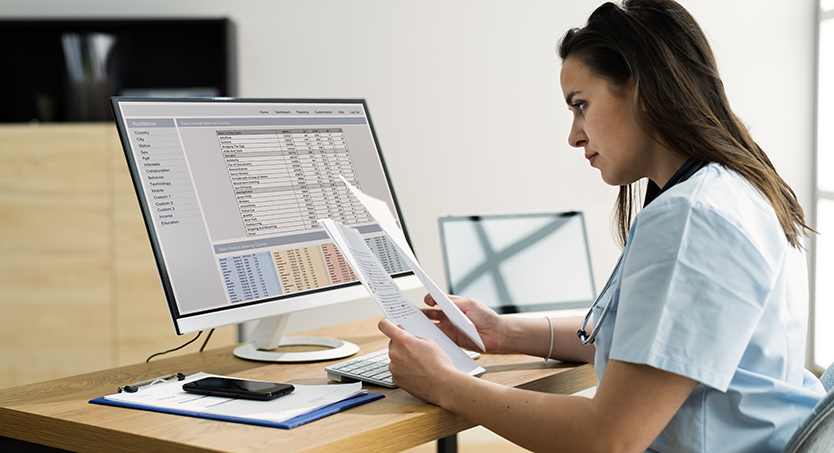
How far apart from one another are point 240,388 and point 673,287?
0.62 meters

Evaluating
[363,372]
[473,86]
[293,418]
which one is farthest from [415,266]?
[473,86]

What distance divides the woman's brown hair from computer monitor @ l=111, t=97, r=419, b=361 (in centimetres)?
57

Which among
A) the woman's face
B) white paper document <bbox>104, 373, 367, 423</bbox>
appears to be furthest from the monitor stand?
the woman's face

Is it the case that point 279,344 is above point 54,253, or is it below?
below

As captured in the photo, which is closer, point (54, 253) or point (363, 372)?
point (363, 372)

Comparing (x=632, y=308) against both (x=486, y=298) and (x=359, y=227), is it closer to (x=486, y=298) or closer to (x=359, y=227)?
(x=359, y=227)

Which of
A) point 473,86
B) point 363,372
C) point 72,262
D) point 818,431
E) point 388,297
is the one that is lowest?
point 818,431

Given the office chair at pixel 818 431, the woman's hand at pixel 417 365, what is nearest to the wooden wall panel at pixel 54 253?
the woman's hand at pixel 417 365

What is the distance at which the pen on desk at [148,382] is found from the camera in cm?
99

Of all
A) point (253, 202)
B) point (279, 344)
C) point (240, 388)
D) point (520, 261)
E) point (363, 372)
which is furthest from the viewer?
point (520, 261)

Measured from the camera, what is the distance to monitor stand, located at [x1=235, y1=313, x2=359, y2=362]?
1.22 meters

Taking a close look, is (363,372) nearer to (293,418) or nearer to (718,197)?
(293,418)

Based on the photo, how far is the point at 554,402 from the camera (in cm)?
84

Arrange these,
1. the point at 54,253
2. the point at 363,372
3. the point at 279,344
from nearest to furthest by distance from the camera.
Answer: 1. the point at 363,372
2. the point at 279,344
3. the point at 54,253
